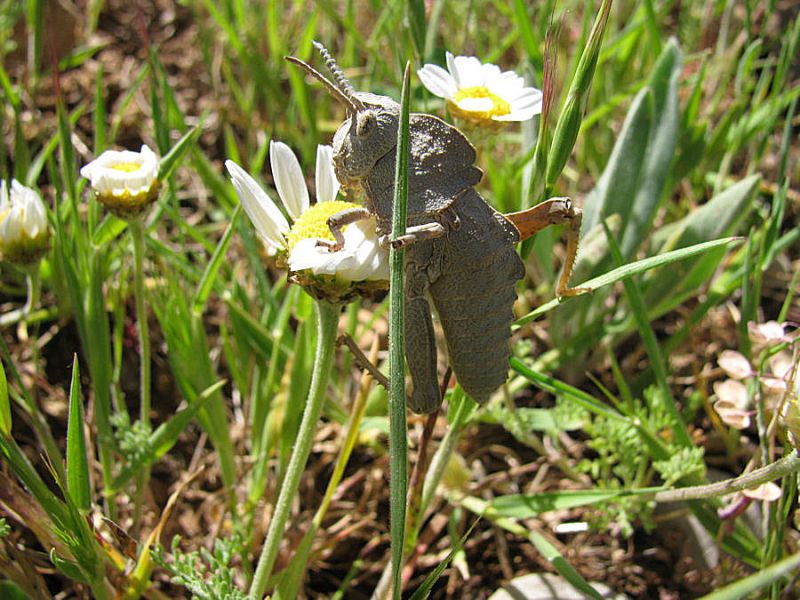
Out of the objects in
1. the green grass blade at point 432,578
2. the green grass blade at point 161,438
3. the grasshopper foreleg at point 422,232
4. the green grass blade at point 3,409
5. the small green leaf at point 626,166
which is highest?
the grasshopper foreleg at point 422,232

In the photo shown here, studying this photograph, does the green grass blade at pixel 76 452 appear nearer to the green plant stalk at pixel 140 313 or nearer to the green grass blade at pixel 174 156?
the green plant stalk at pixel 140 313

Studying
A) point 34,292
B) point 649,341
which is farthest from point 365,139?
point 34,292

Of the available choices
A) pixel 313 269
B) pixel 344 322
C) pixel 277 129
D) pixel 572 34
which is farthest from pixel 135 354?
pixel 572 34

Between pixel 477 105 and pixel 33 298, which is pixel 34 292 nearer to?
pixel 33 298

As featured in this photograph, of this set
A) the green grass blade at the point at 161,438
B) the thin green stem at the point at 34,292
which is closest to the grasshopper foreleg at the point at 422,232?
the green grass blade at the point at 161,438

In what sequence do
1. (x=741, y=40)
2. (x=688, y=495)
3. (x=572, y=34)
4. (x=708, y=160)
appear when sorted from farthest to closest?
(x=572, y=34) → (x=741, y=40) → (x=708, y=160) → (x=688, y=495)

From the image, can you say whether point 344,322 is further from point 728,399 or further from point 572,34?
point 572,34
